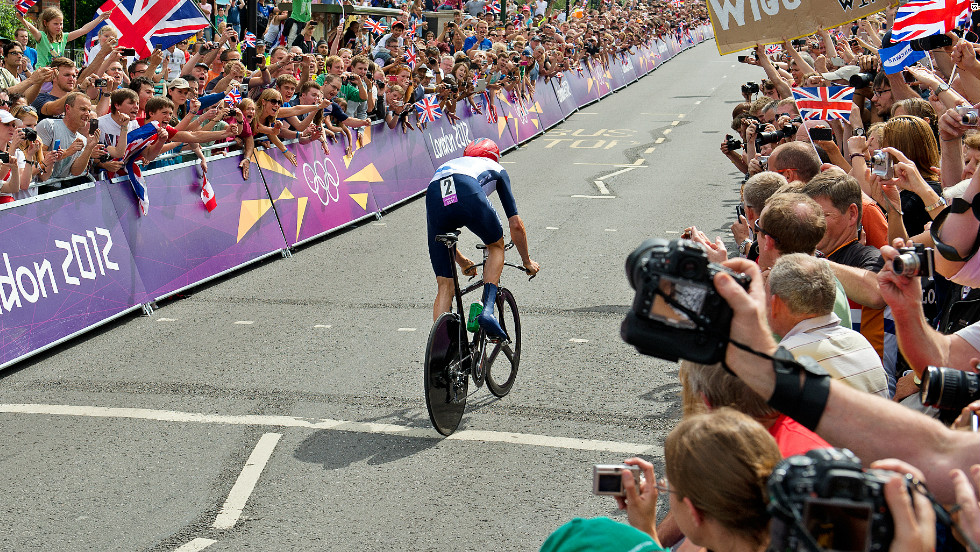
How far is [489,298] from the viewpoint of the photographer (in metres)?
7.43

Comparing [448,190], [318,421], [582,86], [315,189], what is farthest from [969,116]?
[582,86]

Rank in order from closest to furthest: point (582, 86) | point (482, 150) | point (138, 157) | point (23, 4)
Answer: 1. point (482, 150)
2. point (138, 157)
3. point (23, 4)
4. point (582, 86)

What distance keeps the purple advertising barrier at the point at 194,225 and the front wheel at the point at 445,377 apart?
435 cm

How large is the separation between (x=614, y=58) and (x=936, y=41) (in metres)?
27.2

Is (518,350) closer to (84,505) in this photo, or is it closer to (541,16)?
(84,505)

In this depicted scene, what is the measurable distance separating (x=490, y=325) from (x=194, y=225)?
16.4ft

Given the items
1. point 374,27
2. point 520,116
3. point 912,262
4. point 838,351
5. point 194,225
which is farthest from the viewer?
point 520,116

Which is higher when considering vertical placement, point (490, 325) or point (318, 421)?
point (490, 325)

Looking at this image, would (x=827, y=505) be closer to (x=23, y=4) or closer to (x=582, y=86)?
(x=23, y=4)

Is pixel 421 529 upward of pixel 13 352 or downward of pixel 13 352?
downward

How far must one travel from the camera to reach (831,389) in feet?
8.57

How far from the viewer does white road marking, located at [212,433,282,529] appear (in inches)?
220

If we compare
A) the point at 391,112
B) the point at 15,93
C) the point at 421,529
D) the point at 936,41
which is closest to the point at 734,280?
the point at 421,529

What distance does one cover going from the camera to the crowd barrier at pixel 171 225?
8.58 m
